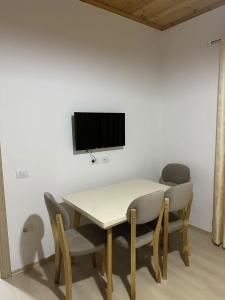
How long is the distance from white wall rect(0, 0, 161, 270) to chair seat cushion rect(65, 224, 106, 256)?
1.68 ft

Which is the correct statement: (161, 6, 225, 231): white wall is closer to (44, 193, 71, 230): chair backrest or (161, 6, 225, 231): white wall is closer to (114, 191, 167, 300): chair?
(114, 191, 167, 300): chair

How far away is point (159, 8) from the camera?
2.65 metres

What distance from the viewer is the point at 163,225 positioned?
2.17m

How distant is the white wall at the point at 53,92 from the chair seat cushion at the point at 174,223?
858 millimetres

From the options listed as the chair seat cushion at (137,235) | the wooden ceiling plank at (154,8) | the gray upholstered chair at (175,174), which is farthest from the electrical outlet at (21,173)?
the wooden ceiling plank at (154,8)

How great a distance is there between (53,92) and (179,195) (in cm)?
161

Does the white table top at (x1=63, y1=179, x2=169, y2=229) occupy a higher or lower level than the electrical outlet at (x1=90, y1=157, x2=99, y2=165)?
lower

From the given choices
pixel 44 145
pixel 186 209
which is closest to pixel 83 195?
pixel 44 145

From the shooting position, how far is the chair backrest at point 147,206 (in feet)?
5.78

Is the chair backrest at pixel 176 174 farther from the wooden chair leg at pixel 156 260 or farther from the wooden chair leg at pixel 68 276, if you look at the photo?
the wooden chair leg at pixel 68 276

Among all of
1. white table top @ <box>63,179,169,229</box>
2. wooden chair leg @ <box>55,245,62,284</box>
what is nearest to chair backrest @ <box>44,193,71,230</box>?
white table top @ <box>63,179,169,229</box>

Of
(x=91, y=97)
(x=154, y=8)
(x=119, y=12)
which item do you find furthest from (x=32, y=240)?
(x=154, y=8)

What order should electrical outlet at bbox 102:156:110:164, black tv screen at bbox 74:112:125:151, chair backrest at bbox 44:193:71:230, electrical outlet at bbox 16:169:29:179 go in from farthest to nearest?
electrical outlet at bbox 102:156:110:164, black tv screen at bbox 74:112:125:151, electrical outlet at bbox 16:169:29:179, chair backrest at bbox 44:193:71:230

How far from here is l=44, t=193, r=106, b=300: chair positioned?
5.82 feet
